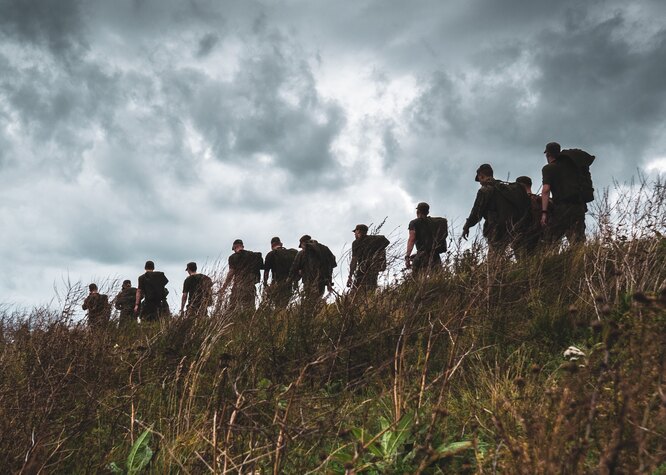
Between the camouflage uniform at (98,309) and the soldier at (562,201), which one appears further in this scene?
the soldier at (562,201)

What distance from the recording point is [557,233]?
7.63 m

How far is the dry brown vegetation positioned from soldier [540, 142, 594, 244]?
902mm

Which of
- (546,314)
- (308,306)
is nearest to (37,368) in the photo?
(308,306)

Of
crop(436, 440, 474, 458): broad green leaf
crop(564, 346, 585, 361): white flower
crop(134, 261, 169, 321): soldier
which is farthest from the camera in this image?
crop(134, 261, 169, 321): soldier

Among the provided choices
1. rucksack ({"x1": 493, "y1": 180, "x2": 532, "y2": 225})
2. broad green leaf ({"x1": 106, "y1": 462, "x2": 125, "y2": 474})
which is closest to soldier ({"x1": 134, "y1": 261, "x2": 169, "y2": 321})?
rucksack ({"x1": 493, "y1": 180, "x2": 532, "y2": 225})

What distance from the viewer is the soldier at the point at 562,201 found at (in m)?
7.53

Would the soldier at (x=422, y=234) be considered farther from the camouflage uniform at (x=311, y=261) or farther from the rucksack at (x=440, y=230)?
the camouflage uniform at (x=311, y=261)

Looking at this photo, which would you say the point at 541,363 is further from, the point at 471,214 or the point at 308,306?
the point at 471,214

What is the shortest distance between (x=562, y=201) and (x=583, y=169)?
20.3 inches

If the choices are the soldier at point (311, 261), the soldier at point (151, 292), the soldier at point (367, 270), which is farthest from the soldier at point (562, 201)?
the soldier at point (151, 292)

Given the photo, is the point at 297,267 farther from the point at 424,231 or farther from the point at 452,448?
the point at 452,448

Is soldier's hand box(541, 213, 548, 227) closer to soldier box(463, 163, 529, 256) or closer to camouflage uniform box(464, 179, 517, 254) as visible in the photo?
soldier box(463, 163, 529, 256)

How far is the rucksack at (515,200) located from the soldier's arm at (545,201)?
27 centimetres

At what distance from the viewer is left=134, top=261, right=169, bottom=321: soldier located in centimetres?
1262
